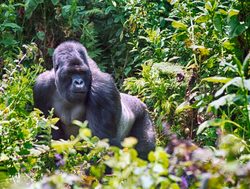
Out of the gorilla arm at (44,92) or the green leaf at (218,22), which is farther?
the gorilla arm at (44,92)

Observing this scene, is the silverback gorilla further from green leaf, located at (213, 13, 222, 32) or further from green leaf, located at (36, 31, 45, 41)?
green leaf, located at (36, 31, 45, 41)

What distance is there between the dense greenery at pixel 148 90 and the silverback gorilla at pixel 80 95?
0.16 meters

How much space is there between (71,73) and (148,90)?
0.59 meters

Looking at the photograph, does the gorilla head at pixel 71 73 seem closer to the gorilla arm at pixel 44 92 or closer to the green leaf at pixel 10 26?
the gorilla arm at pixel 44 92

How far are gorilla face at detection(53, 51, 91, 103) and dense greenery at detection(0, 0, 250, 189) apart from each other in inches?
6.6

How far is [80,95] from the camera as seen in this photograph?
3.98 meters

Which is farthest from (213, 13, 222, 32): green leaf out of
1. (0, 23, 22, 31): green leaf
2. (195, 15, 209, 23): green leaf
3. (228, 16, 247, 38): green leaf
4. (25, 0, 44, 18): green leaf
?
(25, 0, 44, 18): green leaf

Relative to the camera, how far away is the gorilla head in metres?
3.95

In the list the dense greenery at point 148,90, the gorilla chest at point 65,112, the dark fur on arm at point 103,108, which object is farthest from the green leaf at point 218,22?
the gorilla chest at point 65,112

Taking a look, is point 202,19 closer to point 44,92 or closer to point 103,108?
point 103,108

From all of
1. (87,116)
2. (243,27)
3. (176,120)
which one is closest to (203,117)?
(176,120)

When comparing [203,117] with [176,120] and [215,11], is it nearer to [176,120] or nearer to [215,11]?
[176,120]

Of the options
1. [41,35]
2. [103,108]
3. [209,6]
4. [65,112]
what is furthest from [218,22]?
[41,35]

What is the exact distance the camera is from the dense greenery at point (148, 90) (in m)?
1.49
